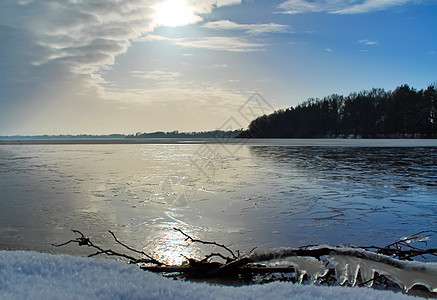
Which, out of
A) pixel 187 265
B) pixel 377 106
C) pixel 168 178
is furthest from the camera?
pixel 377 106

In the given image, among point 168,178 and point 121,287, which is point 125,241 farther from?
point 168,178

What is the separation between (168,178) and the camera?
7.84m

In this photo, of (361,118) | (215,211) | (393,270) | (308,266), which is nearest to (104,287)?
(308,266)

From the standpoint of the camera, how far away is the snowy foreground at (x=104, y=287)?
0.87 metres

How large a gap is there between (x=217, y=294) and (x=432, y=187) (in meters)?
7.10

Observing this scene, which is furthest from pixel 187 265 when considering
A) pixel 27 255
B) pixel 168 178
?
pixel 168 178

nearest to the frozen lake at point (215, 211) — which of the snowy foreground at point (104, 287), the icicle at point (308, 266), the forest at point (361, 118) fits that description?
the icicle at point (308, 266)

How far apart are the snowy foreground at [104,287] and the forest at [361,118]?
51.1m

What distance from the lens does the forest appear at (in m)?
45.2

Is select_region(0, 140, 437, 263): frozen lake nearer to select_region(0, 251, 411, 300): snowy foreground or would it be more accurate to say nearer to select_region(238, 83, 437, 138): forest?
select_region(0, 251, 411, 300): snowy foreground

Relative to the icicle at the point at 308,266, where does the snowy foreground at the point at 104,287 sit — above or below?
above

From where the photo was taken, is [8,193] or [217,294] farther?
[8,193]

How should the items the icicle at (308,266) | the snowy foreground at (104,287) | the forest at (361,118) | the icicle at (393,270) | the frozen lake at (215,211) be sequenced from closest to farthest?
the snowy foreground at (104,287) → the icicle at (393,270) → the icicle at (308,266) → the frozen lake at (215,211) → the forest at (361,118)

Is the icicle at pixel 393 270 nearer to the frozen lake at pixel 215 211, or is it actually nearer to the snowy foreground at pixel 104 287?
the snowy foreground at pixel 104 287
